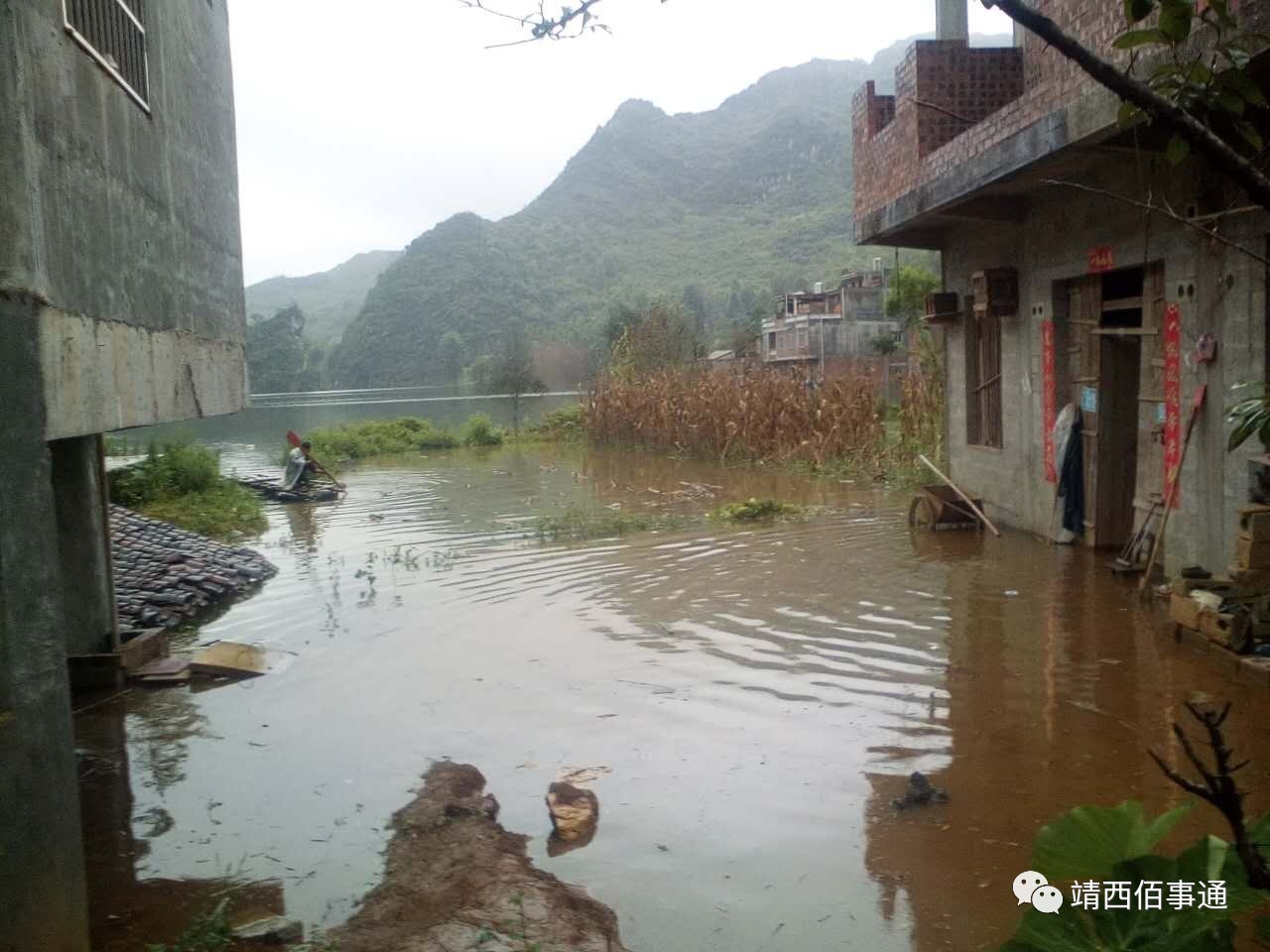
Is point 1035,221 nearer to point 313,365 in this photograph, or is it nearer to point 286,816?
point 286,816

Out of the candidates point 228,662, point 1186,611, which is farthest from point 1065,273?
point 228,662

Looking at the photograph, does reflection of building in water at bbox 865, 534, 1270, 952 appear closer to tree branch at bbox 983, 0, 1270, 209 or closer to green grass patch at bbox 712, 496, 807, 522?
tree branch at bbox 983, 0, 1270, 209

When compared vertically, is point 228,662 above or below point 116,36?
below

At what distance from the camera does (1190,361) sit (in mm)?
7430

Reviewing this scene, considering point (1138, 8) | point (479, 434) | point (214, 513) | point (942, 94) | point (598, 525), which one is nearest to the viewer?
point (1138, 8)

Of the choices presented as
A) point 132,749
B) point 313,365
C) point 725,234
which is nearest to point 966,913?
point 132,749

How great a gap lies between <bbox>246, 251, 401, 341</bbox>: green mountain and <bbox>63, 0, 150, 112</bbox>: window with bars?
357ft

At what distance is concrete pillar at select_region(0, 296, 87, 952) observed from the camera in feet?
9.96

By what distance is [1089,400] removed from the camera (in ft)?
30.7

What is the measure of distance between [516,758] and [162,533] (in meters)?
8.29

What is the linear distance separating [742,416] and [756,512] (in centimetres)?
781

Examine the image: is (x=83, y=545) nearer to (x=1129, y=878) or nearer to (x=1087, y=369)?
(x=1129, y=878)

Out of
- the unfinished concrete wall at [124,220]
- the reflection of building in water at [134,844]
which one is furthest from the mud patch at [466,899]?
the unfinished concrete wall at [124,220]

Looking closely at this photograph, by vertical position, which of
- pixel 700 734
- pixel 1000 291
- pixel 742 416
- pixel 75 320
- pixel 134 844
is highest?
pixel 1000 291
